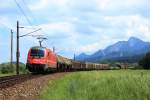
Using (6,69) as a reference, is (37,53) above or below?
above

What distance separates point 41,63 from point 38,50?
65.9 inches

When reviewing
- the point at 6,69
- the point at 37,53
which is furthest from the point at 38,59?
the point at 6,69

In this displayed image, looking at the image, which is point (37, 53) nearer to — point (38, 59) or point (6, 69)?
point (38, 59)

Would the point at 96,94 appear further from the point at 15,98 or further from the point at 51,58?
the point at 51,58

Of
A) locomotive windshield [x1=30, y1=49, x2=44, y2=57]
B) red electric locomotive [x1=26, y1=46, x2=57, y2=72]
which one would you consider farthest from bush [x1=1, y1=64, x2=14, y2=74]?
locomotive windshield [x1=30, y1=49, x2=44, y2=57]

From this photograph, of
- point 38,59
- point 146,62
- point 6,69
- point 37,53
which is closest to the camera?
point 38,59

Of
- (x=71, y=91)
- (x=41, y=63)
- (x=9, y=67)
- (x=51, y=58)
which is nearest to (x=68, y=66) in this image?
(x=9, y=67)

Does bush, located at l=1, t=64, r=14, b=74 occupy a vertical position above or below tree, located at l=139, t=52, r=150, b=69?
below

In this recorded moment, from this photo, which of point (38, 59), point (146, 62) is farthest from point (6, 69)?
point (146, 62)

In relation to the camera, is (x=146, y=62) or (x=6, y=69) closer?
(x=6, y=69)

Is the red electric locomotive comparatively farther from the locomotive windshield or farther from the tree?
the tree

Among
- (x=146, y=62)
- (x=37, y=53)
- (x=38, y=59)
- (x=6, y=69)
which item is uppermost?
(x=146, y=62)

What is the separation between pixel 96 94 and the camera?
21219 millimetres

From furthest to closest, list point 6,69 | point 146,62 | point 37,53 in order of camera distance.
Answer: point 146,62 < point 6,69 < point 37,53
